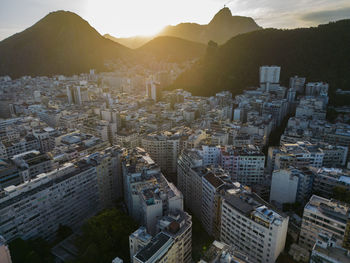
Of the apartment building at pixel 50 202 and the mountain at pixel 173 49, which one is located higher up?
the mountain at pixel 173 49

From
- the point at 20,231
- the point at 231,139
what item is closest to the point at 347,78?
the point at 231,139

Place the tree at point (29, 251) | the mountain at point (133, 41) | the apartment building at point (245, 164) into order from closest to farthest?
1. the tree at point (29, 251)
2. the apartment building at point (245, 164)
3. the mountain at point (133, 41)

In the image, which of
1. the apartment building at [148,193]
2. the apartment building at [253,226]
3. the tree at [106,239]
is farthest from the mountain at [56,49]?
the apartment building at [253,226]

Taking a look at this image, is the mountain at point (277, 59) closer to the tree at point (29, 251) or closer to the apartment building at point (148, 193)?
the apartment building at point (148, 193)

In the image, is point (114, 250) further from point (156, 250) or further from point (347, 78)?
point (347, 78)

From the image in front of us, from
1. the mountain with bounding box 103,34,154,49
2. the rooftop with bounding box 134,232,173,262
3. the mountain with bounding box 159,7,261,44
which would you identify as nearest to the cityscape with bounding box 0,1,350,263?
the rooftop with bounding box 134,232,173,262

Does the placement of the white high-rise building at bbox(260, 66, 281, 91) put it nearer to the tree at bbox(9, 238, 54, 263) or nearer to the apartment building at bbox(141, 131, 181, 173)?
the apartment building at bbox(141, 131, 181, 173)

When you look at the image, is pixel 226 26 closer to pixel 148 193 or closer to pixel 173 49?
pixel 173 49

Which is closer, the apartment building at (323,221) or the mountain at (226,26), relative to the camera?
the apartment building at (323,221)
